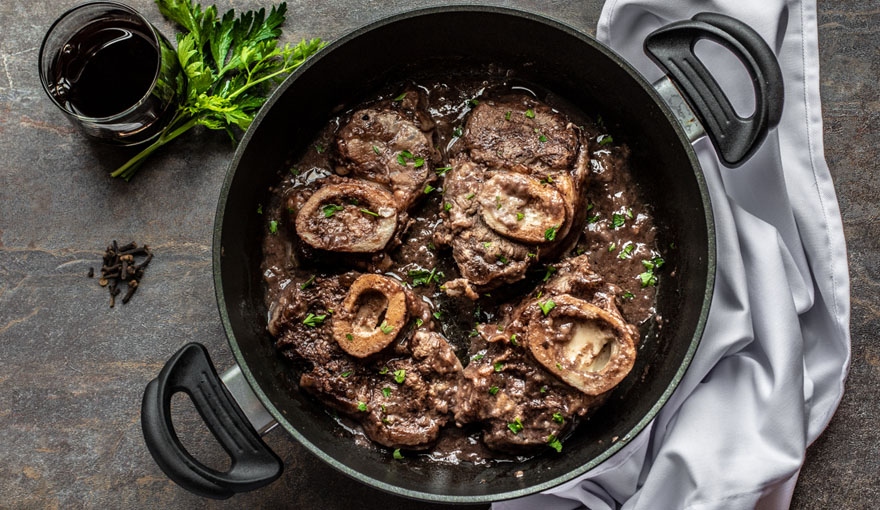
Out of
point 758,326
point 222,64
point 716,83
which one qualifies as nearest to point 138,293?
point 222,64

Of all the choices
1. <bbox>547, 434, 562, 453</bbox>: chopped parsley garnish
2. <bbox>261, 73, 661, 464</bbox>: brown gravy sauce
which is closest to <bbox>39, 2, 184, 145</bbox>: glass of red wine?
<bbox>261, 73, 661, 464</bbox>: brown gravy sauce

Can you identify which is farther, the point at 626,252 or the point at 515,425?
the point at 626,252

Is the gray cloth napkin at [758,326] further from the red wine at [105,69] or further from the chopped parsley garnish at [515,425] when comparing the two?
the red wine at [105,69]

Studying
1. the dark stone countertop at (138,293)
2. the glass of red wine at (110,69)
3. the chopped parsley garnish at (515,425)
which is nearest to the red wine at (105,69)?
the glass of red wine at (110,69)

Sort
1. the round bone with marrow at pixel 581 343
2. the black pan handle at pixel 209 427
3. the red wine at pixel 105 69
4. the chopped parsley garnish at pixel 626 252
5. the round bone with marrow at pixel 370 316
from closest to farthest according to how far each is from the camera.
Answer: the black pan handle at pixel 209 427
the round bone with marrow at pixel 581 343
the round bone with marrow at pixel 370 316
the red wine at pixel 105 69
the chopped parsley garnish at pixel 626 252

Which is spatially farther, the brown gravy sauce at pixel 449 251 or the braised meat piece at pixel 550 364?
the brown gravy sauce at pixel 449 251

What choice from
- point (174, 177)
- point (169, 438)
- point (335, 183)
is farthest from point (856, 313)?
point (174, 177)

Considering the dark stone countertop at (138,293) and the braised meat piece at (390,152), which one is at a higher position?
the braised meat piece at (390,152)

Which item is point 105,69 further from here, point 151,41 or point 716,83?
point 716,83

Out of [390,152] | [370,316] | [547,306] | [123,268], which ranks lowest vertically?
[123,268]
